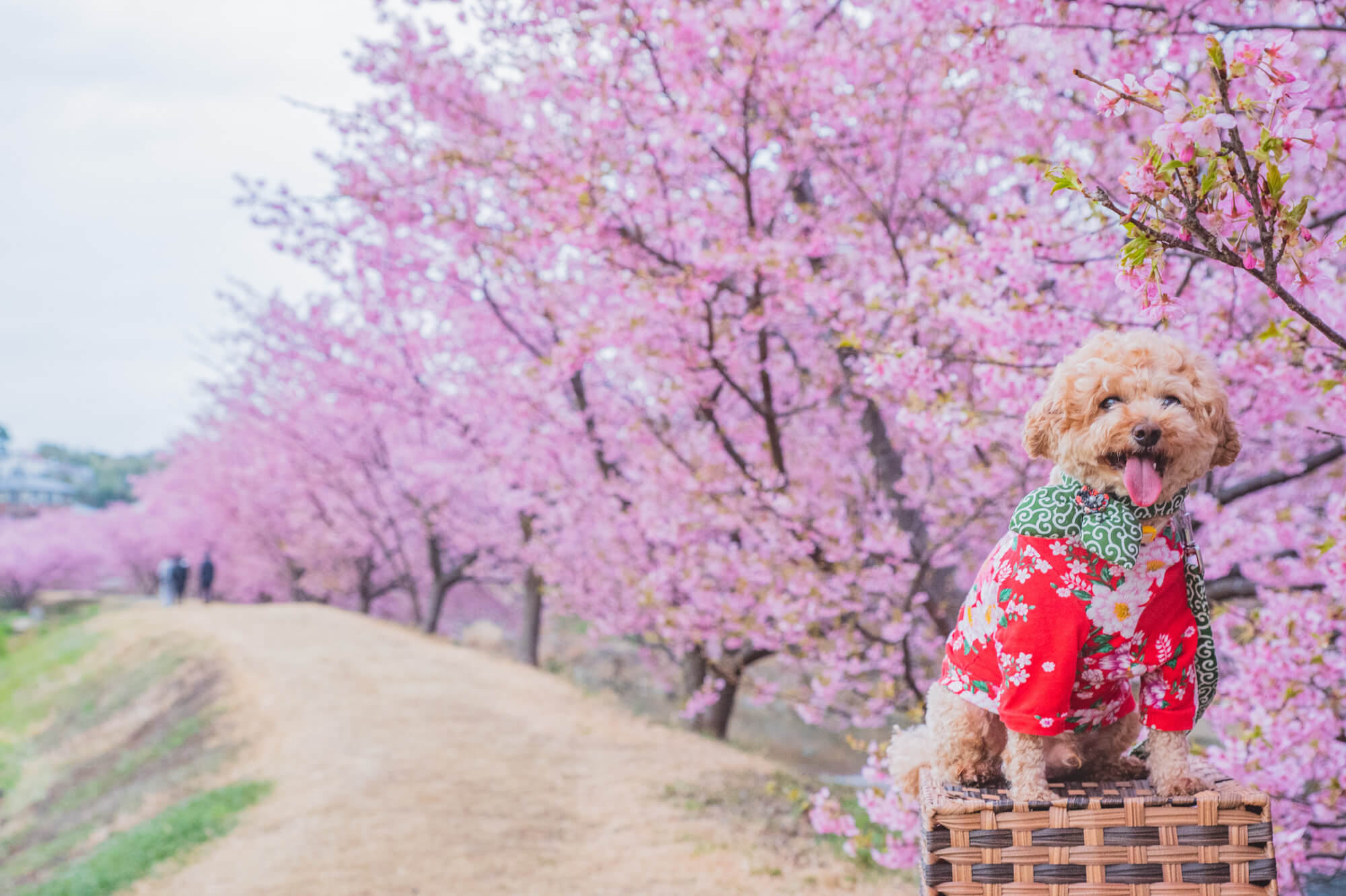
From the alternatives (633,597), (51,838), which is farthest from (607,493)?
(51,838)

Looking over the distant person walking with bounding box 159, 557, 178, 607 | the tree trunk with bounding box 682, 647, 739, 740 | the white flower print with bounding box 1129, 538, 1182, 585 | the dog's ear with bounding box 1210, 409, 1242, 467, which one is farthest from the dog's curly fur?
the distant person walking with bounding box 159, 557, 178, 607

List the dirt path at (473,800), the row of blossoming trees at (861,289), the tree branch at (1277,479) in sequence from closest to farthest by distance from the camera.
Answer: the row of blossoming trees at (861,289) → the tree branch at (1277,479) → the dirt path at (473,800)

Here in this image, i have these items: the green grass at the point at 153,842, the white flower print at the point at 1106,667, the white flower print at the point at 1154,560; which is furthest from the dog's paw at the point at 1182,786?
the green grass at the point at 153,842

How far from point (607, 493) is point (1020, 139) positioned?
4941mm

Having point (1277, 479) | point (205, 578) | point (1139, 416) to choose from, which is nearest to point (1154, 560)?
point (1139, 416)

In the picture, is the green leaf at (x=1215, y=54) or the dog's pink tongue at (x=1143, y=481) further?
the dog's pink tongue at (x=1143, y=481)

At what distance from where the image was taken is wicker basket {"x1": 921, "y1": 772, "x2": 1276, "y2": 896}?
6.09ft

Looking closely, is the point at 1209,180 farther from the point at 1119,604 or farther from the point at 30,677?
the point at 30,677

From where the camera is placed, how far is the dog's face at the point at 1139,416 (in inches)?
71.2

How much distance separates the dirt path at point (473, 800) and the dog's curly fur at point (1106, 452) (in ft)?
10.4

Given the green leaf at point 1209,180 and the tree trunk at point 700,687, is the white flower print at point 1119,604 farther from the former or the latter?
the tree trunk at point 700,687

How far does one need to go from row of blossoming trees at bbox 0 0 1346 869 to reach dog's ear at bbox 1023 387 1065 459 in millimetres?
271

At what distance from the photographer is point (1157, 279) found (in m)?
1.72

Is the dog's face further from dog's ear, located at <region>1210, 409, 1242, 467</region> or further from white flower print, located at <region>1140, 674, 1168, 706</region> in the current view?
white flower print, located at <region>1140, 674, 1168, 706</region>
